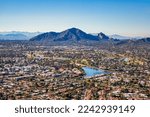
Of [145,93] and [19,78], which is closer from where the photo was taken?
[145,93]

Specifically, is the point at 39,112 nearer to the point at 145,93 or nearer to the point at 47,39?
the point at 145,93

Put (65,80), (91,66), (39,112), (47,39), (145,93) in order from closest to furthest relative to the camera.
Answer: (39,112) < (145,93) < (65,80) < (91,66) < (47,39)

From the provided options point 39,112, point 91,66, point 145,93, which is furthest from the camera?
point 91,66

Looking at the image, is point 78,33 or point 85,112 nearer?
point 85,112

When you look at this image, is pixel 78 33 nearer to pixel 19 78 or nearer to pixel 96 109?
pixel 19 78

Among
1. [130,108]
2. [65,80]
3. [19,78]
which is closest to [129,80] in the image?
[65,80]

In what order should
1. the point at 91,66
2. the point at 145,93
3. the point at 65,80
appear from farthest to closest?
1. the point at 91,66
2. the point at 65,80
3. the point at 145,93

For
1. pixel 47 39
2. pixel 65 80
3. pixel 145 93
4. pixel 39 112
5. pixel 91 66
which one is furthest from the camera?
pixel 47 39

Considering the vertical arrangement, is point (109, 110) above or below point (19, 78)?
above

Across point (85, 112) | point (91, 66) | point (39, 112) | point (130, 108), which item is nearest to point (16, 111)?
point (39, 112)
